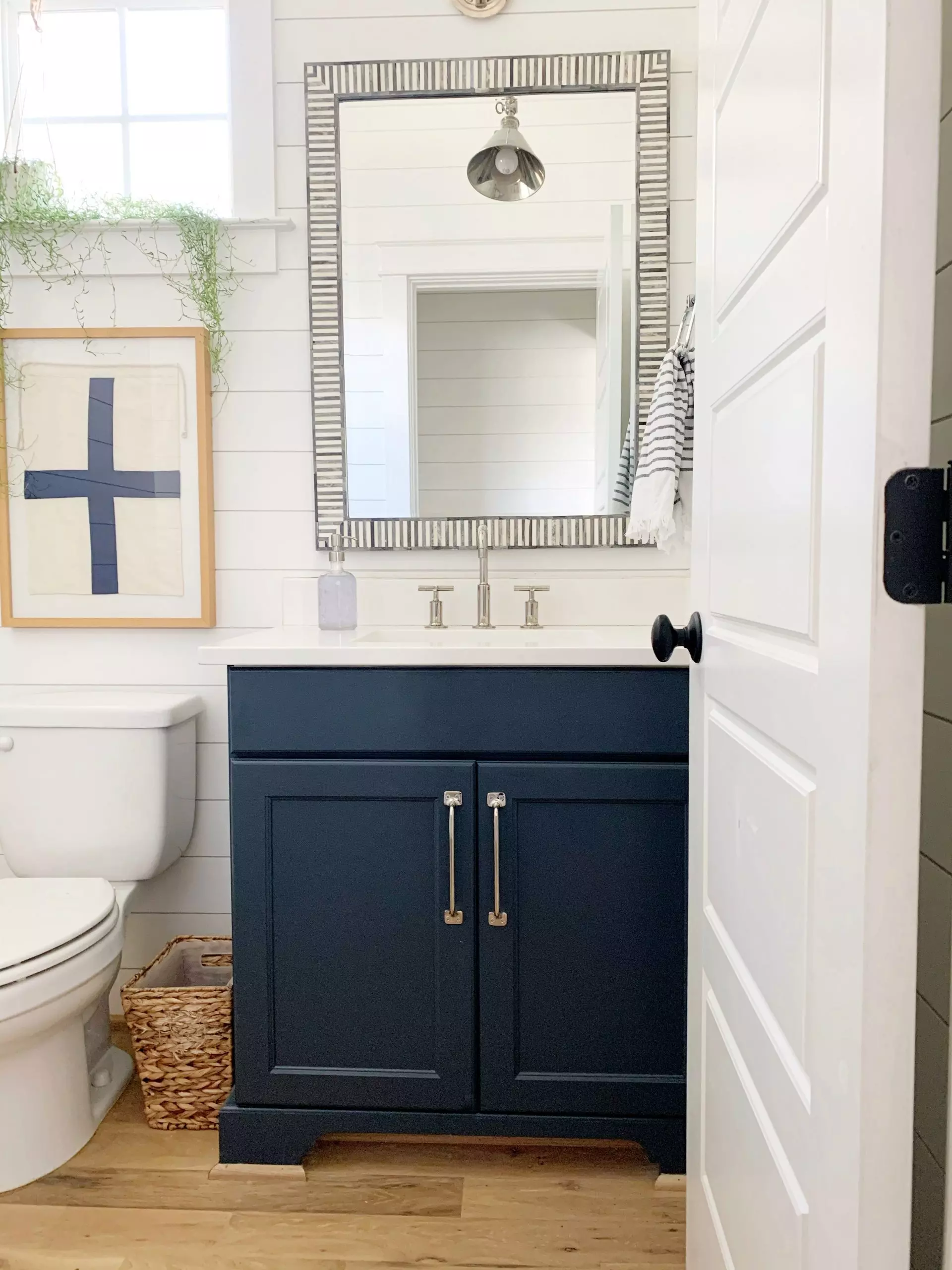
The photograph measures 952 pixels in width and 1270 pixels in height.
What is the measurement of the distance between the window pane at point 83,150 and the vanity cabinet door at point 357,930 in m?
1.46

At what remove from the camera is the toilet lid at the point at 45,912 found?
1.36 meters

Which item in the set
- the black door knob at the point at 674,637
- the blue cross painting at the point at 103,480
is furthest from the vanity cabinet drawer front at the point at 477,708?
the blue cross painting at the point at 103,480

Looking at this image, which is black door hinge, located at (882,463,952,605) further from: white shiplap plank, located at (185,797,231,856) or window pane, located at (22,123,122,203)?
window pane, located at (22,123,122,203)

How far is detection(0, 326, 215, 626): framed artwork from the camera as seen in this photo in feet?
6.28

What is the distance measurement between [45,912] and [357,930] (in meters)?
0.55

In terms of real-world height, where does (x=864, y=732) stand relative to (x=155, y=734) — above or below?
above

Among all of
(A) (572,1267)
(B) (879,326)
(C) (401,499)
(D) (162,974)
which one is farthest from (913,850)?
(D) (162,974)

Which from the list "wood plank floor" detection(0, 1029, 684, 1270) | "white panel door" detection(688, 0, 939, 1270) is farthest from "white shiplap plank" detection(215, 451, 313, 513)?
"wood plank floor" detection(0, 1029, 684, 1270)

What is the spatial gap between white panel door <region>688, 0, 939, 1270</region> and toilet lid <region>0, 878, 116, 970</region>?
1035 mm

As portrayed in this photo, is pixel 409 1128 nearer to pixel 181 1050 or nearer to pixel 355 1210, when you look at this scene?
pixel 355 1210

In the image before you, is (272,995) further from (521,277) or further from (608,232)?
(608,232)

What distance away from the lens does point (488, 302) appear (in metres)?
1.85

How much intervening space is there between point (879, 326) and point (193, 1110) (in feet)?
5.74

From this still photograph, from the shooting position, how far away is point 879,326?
500mm
